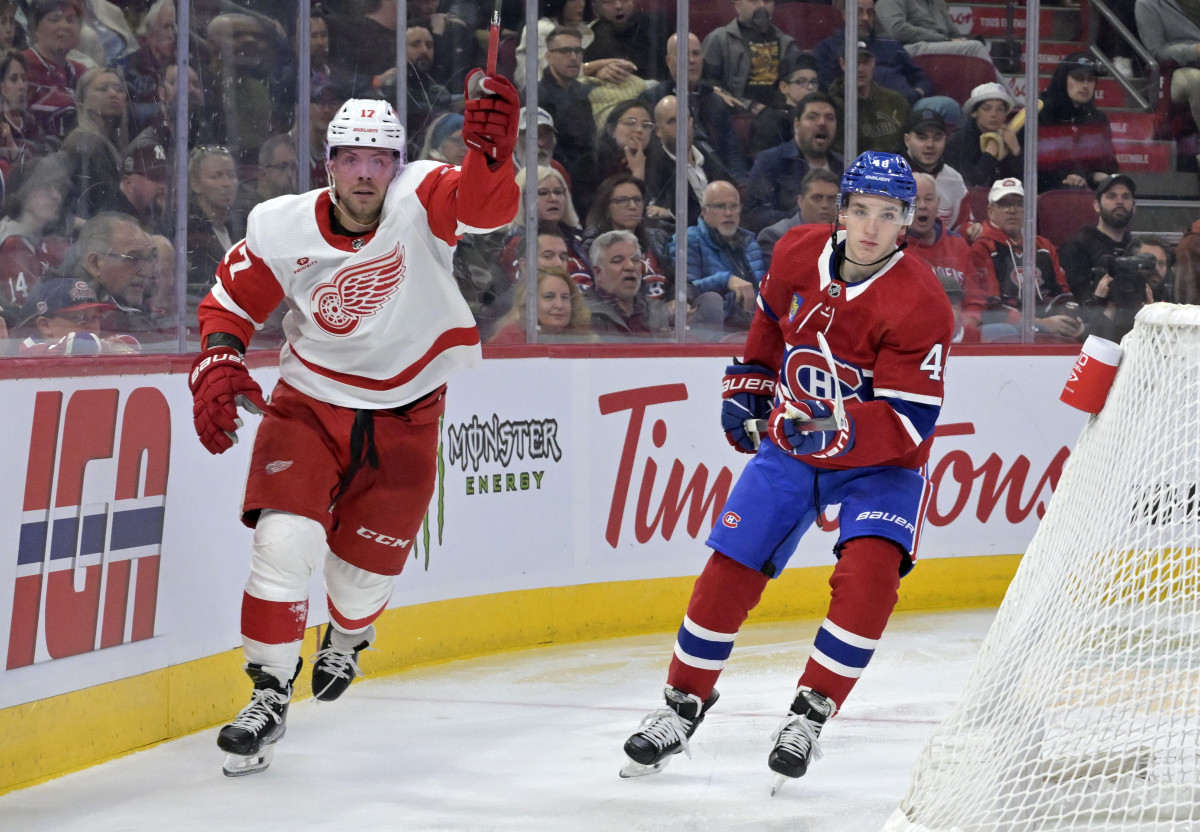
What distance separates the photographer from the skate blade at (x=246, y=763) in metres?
3.18

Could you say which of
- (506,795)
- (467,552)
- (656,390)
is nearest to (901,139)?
(656,390)

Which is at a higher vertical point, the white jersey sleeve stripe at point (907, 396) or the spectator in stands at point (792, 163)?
the spectator in stands at point (792, 163)

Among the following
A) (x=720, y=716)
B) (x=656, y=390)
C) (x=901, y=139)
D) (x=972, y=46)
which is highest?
(x=972, y=46)

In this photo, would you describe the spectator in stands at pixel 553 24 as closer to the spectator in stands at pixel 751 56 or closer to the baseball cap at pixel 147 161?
the spectator in stands at pixel 751 56

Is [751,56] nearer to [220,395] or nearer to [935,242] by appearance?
[935,242]

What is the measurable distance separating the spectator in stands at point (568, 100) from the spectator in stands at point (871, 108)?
1.05 meters

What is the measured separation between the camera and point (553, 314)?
17.4ft

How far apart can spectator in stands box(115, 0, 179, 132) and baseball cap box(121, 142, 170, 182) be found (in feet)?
0.21

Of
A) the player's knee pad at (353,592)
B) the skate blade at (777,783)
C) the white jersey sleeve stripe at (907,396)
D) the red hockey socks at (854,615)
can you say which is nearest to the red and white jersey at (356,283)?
the player's knee pad at (353,592)

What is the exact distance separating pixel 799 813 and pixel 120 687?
1.44 meters

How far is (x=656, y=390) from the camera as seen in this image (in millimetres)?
5223

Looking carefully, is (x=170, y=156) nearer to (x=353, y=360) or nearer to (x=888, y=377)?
(x=353, y=360)

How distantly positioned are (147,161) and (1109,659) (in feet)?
8.43

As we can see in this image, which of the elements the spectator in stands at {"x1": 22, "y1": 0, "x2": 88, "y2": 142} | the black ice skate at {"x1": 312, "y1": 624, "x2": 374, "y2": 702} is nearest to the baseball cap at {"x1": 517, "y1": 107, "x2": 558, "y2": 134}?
the spectator in stands at {"x1": 22, "y1": 0, "x2": 88, "y2": 142}
